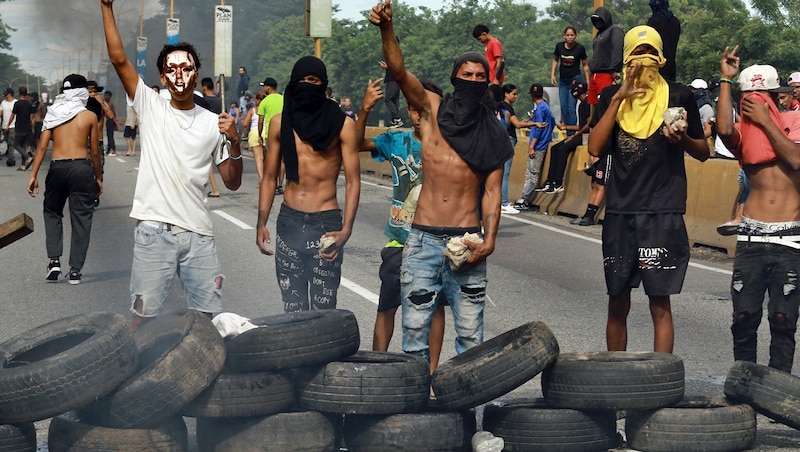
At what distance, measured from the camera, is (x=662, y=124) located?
656 centimetres

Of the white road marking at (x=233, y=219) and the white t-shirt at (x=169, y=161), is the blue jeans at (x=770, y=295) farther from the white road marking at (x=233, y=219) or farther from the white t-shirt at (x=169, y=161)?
the white road marking at (x=233, y=219)

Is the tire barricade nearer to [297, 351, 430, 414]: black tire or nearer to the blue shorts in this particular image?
[297, 351, 430, 414]: black tire

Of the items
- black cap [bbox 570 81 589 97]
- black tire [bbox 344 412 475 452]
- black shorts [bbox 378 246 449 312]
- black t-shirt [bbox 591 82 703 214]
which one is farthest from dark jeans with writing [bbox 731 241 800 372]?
black cap [bbox 570 81 589 97]

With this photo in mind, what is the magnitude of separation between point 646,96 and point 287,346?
2513 mm

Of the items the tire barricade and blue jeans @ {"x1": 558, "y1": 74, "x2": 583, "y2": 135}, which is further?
blue jeans @ {"x1": 558, "y1": 74, "x2": 583, "y2": 135}

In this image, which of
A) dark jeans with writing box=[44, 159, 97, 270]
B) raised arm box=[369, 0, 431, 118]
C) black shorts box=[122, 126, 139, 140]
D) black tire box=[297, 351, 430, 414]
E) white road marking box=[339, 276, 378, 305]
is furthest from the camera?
black shorts box=[122, 126, 139, 140]

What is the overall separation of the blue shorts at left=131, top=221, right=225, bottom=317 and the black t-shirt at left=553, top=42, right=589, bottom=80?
608 inches

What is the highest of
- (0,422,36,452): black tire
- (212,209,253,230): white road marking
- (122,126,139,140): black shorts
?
(0,422,36,452): black tire

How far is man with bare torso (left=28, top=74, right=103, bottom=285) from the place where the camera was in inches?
455

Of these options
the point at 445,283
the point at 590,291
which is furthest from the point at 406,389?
the point at 590,291

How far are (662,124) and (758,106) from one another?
0.89 m

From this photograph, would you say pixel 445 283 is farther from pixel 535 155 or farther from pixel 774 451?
pixel 535 155

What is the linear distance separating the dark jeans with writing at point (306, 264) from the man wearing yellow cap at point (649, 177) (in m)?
1.58

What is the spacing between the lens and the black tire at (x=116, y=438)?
527 cm
